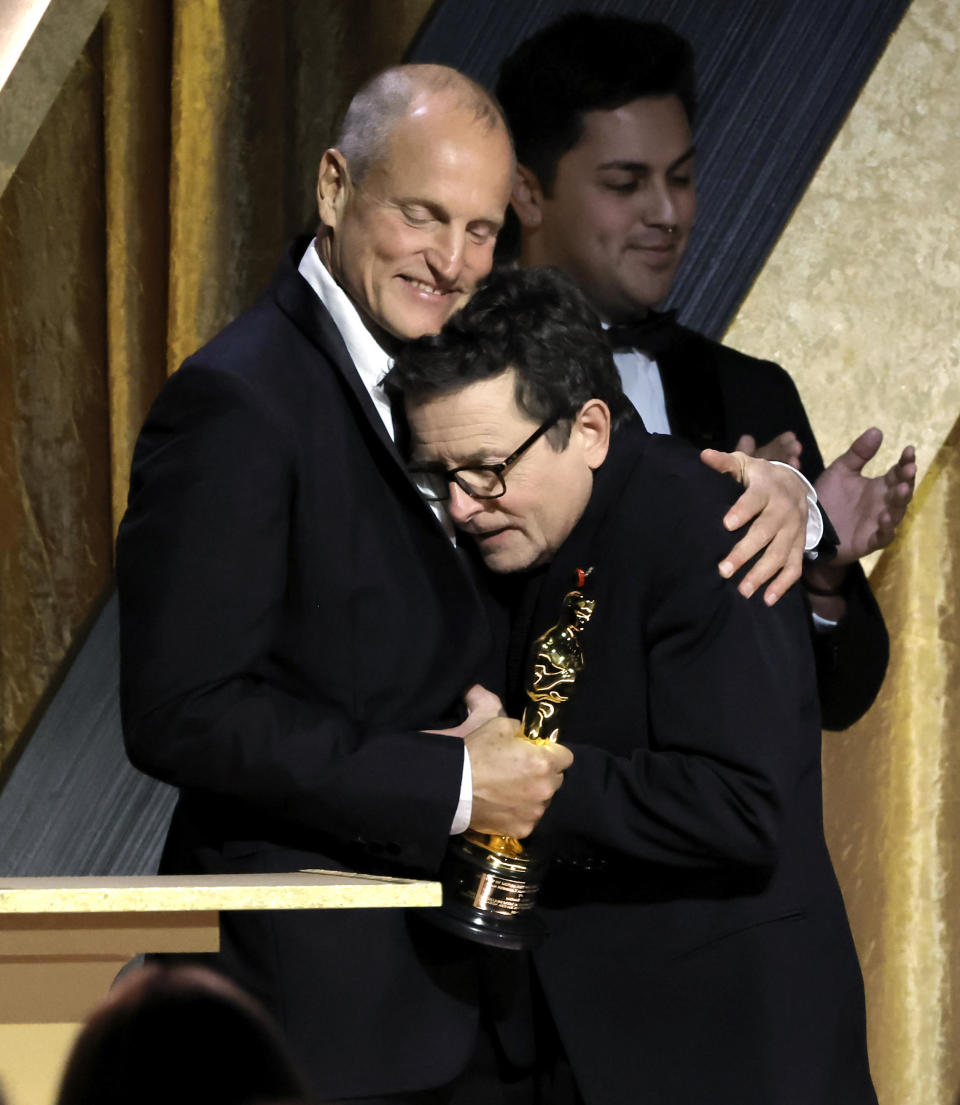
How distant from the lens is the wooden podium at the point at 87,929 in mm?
1396

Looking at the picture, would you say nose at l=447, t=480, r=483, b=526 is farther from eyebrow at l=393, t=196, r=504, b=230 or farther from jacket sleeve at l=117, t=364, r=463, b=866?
eyebrow at l=393, t=196, r=504, b=230

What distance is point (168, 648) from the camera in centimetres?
186

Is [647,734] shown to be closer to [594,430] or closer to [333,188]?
[594,430]

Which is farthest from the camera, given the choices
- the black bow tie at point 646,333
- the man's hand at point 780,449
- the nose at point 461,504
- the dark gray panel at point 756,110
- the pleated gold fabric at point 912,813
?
the pleated gold fabric at point 912,813

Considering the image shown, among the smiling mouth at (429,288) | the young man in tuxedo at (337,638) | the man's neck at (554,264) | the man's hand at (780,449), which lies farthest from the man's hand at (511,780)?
the man's neck at (554,264)

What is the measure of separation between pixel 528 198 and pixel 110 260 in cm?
77

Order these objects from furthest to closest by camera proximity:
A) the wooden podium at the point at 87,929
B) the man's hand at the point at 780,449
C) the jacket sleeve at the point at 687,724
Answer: the man's hand at the point at 780,449, the jacket sleeve at the point at 687,724, the wooden podium at the point at 87,929

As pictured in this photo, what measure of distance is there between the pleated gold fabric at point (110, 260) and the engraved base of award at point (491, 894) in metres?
1.46

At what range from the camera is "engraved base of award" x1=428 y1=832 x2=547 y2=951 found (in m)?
1.80

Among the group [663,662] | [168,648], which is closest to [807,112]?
[663,662]

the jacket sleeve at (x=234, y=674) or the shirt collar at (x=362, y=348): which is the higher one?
the shirt collar at (x=362, y=348)

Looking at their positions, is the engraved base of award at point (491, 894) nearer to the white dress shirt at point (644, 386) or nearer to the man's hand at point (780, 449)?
the man's hand at point (780, 449)

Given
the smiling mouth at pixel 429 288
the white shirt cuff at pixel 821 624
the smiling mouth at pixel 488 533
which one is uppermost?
the smiling mouth at pixel 429 288

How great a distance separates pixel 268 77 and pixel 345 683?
5.14 feet
